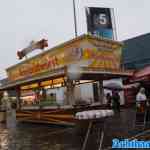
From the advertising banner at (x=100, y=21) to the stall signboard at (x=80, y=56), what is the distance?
10.3 meters

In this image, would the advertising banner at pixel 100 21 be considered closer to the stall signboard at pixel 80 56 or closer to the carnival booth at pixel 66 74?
the carnival booth at pixel 66 74

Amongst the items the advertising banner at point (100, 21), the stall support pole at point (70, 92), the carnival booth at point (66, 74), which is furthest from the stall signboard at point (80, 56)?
the advertising banner at point (100, 21)

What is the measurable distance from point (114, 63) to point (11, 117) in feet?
26.6

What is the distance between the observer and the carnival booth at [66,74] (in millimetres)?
15672

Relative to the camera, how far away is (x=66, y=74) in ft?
49.2

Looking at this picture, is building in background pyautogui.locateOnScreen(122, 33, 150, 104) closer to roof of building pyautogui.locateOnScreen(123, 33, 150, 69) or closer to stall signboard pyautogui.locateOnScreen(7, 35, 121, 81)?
roof of building pyautogui.locateOnScreen(123, 33, 150, 69)

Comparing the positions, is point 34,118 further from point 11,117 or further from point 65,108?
point 65,108

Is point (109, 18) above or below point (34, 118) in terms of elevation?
above

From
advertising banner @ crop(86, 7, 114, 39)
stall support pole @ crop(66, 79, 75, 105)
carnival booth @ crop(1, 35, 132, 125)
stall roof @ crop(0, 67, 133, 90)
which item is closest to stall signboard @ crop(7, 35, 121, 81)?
carnival booth @ crop(1, 35, 132, 125)

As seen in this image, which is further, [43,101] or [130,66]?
[130,66]

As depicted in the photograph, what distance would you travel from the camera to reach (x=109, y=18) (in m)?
29.4

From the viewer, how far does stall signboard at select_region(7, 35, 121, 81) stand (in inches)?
620

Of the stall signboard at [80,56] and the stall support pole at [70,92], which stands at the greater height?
the stall signboard at [80,56]

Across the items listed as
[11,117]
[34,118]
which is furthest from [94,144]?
[11,117]
